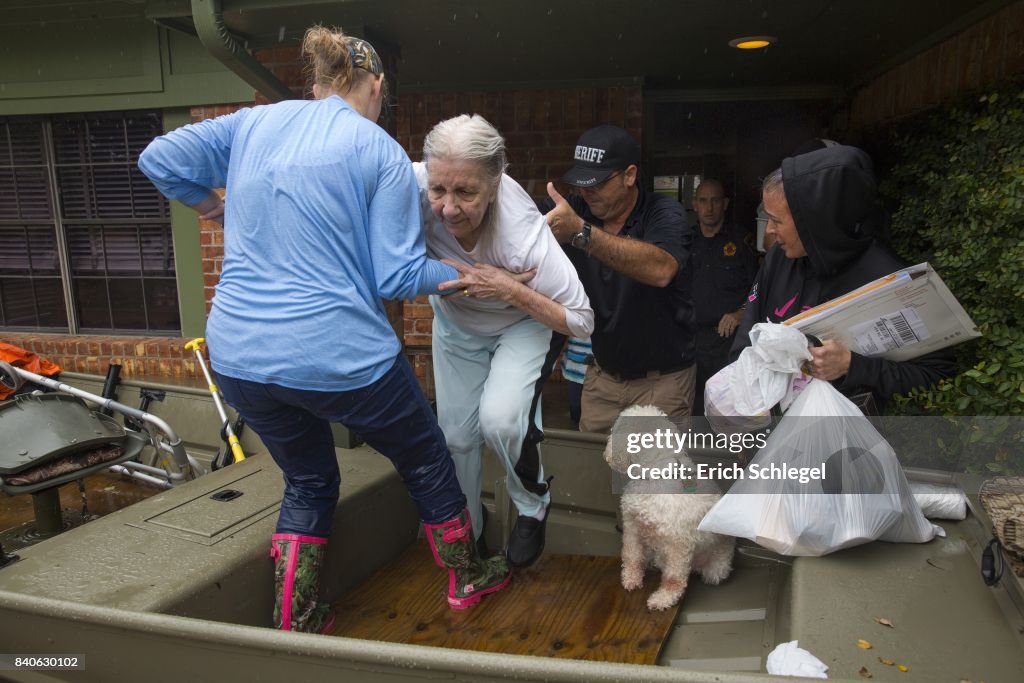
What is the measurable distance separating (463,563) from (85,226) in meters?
5.04

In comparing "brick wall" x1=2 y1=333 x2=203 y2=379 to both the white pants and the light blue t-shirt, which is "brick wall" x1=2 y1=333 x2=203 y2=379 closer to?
the white pants

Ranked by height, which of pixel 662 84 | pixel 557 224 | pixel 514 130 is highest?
pixel 662 84

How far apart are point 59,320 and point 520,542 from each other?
526cm

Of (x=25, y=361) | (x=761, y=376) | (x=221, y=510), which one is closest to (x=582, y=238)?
(x=761, y=376)

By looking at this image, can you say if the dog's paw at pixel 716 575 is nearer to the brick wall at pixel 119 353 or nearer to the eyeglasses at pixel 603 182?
the eyeglasses at pixel 603 182

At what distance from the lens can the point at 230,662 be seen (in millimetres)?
1643

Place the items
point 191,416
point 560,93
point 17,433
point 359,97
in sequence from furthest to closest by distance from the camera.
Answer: point 560,93 < point 191,416 < point 17,433 < point 359,97

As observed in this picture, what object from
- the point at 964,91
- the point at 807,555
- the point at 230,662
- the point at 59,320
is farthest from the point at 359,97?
the point at 59,320

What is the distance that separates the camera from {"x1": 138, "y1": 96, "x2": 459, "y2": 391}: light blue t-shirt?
6.56ft

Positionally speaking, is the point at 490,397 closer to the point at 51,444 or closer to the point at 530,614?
the point at 530,614

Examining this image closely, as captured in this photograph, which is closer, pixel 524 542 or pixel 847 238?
pixel 847 238

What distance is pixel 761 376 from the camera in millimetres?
2279

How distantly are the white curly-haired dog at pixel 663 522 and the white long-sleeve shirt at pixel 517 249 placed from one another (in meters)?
0.43

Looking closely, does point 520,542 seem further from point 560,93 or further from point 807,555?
point 560,93
